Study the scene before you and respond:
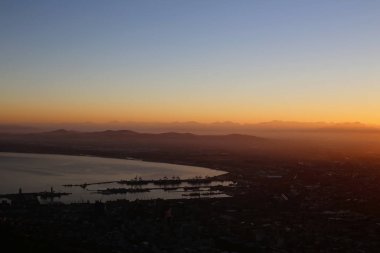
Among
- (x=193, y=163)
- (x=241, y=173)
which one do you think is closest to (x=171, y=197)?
(x=241, y=173)

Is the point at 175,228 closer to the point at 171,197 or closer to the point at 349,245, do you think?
the point at 349,245

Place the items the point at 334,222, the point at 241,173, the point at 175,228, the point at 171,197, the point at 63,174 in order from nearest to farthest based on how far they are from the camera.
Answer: the point at 175,228 → the point at 334,222 → the point at 171,197 → the point at 63,174 → the point at 241,173

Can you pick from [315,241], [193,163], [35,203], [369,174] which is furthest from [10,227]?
[193,163]

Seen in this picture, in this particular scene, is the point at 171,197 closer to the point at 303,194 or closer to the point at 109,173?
the point at 303,194

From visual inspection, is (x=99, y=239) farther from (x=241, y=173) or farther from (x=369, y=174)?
(x=369, y=174)

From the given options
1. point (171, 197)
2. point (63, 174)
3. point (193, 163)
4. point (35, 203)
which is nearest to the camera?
point (35, 203)

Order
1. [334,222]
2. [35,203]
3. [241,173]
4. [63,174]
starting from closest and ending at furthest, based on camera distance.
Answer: [334,222] → [35,203] → [63,174] → [241,173]

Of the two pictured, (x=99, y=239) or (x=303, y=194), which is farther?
(x=303, y=194)

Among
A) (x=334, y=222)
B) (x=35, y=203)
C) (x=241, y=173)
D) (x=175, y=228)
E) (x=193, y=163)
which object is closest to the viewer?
(x=175, y=228)

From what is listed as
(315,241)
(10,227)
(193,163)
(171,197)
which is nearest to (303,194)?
(171,197)

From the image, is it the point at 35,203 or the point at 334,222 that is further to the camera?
the point at 35,203
